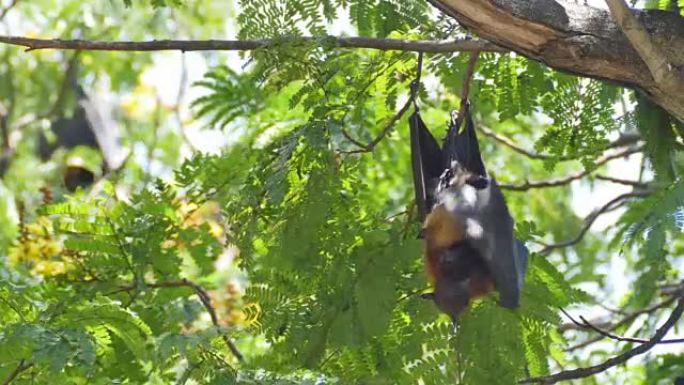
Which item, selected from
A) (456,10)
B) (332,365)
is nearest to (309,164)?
(332,365)

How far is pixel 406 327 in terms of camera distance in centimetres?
438

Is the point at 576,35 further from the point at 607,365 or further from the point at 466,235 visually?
the point at 607,365

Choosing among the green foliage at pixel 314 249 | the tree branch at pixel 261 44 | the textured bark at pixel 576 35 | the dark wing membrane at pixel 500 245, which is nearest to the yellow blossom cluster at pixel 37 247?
the green foliage at pixel 314 249

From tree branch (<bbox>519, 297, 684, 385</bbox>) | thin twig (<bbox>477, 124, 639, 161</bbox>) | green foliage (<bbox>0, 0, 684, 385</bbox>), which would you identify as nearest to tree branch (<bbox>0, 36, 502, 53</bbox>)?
green foliage (<bbox>0, 0, 684, 385</bbox>)

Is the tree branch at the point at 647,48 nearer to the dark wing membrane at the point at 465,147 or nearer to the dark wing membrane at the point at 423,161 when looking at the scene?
the dark wing membrane at the point at 465,147

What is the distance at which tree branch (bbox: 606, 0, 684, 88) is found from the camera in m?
3.43

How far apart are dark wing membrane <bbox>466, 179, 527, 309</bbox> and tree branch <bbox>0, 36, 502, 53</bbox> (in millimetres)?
525

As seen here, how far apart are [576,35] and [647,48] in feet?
0.68

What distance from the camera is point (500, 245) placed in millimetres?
3992

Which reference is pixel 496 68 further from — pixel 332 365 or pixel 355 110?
pixel 332 365

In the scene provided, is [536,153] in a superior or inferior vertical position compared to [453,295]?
superior

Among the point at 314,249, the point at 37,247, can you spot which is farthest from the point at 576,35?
the point at 37,247

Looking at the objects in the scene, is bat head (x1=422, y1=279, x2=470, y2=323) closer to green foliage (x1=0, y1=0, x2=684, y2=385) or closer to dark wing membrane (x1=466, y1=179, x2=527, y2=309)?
dark wing membrane (x1=466, y1=179, x2=527, y2=309)

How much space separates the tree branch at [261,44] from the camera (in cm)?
389
